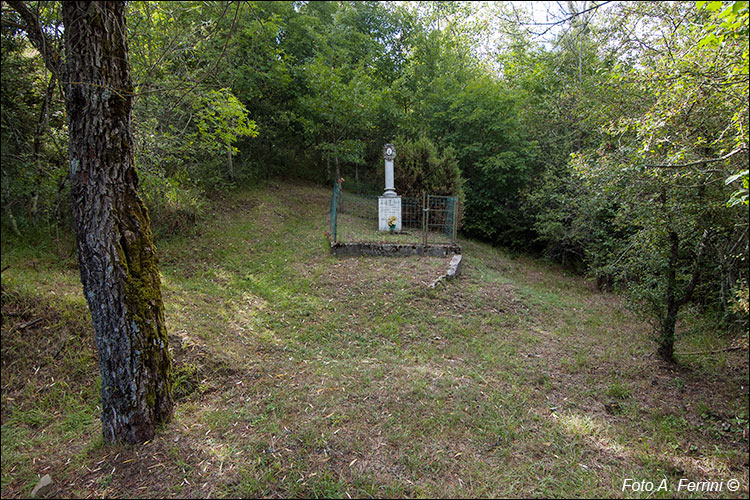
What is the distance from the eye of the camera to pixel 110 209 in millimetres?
2367

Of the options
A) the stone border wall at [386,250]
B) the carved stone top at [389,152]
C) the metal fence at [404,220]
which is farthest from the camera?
the carved stone top at [389,152]

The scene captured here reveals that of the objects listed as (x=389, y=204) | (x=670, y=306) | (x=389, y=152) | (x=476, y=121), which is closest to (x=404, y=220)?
(x=389, y=204)

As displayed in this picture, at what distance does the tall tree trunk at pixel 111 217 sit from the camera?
2285mm

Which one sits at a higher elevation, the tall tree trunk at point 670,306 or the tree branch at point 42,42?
the tree branch at point 42,42

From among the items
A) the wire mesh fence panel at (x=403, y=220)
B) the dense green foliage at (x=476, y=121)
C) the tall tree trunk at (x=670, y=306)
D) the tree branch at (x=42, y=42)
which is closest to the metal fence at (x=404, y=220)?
the wire mesh fence panel at (x=403, y=220)

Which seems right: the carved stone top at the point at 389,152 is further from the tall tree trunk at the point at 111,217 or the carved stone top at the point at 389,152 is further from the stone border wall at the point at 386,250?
the tall tree trunk at the point at 111,217

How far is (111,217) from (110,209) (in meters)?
0.05

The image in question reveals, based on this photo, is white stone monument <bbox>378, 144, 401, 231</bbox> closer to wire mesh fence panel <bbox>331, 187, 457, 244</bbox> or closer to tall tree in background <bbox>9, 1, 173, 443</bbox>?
wire mesh fence panel <bbox>331, 187, 457, 244</bbox>

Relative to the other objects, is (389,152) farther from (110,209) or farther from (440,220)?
(110,209)

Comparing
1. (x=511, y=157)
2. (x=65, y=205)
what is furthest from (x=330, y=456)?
(x=511, y=157)

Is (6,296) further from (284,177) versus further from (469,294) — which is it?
(284,177)

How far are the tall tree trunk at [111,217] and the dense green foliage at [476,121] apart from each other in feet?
0.95

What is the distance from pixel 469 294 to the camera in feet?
20.2

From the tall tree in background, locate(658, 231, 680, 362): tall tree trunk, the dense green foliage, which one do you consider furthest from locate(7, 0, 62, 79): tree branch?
locate(658, 231, 680, 362): tall tree trunk
